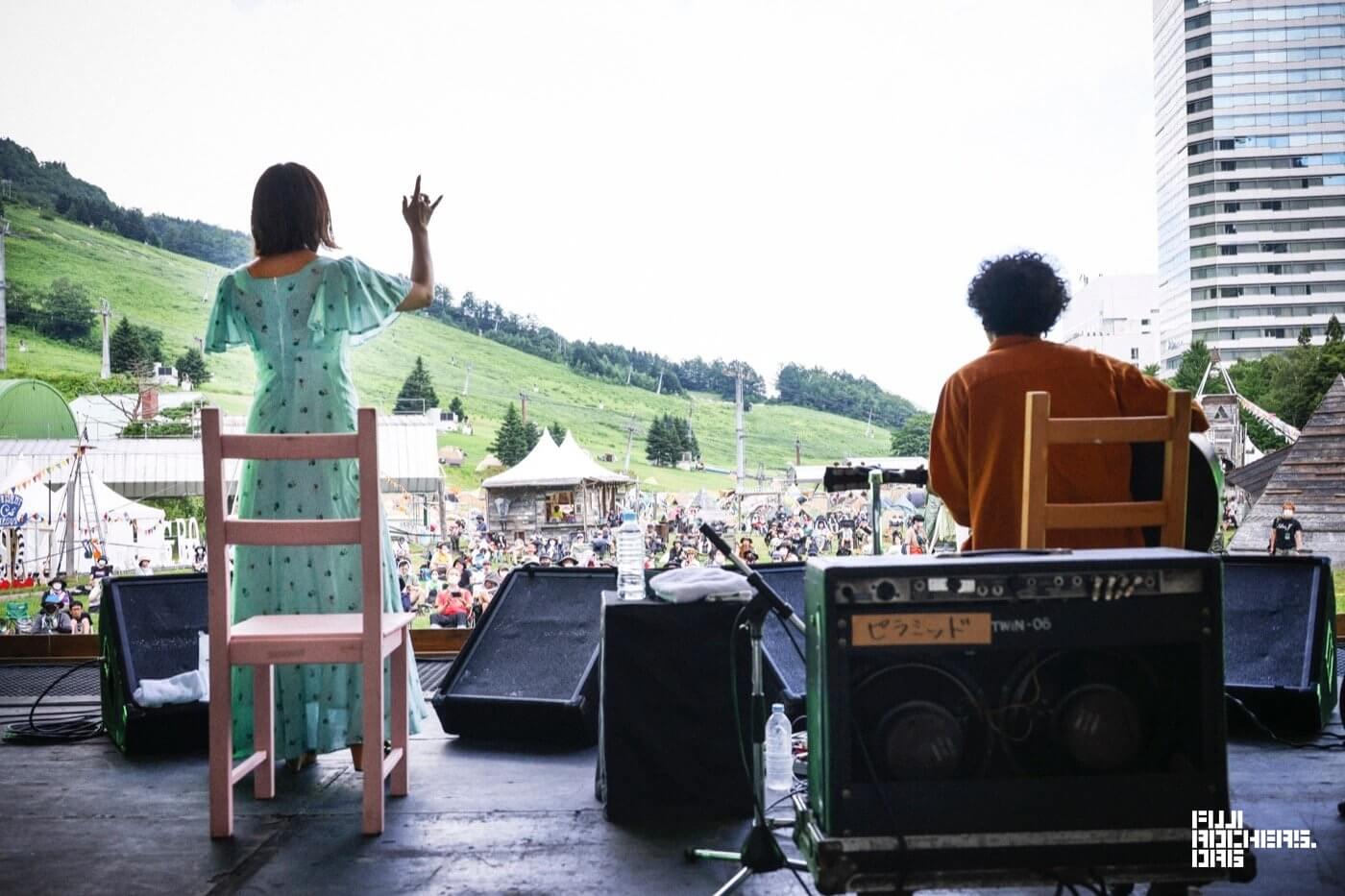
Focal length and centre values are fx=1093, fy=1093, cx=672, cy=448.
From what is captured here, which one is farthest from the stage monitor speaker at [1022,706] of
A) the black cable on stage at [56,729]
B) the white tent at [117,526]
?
the white tent at [117,526]

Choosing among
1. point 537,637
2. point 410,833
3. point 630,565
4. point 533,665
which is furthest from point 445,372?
point 410,833

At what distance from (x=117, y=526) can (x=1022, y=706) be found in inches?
182

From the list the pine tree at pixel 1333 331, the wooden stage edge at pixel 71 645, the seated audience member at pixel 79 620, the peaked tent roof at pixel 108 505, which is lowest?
the wooden stage edge at pixel 71 645

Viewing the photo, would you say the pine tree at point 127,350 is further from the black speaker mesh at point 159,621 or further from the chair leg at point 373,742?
the chair leg at point 373,742

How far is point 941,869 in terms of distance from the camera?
157cm

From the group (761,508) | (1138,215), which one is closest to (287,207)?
(761,508)

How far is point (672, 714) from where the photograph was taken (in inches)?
97.4

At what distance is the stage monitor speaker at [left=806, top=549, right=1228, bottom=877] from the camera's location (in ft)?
5.19

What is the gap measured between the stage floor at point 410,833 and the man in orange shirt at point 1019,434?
692 mm

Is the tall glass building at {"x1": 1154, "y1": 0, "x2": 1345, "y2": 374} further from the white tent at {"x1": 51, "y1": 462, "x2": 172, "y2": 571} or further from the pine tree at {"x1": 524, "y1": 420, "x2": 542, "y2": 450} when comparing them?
the white tent at {"x1": 51, "y1": 462, "x2": 172, "y2": 571}

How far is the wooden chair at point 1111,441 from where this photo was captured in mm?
2016

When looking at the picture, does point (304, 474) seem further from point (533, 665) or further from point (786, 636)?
point (786, 636)

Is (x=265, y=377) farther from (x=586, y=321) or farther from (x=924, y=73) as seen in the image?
(x=924, y=73)

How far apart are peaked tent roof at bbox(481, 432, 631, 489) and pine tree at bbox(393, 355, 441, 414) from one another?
0.12 meters
